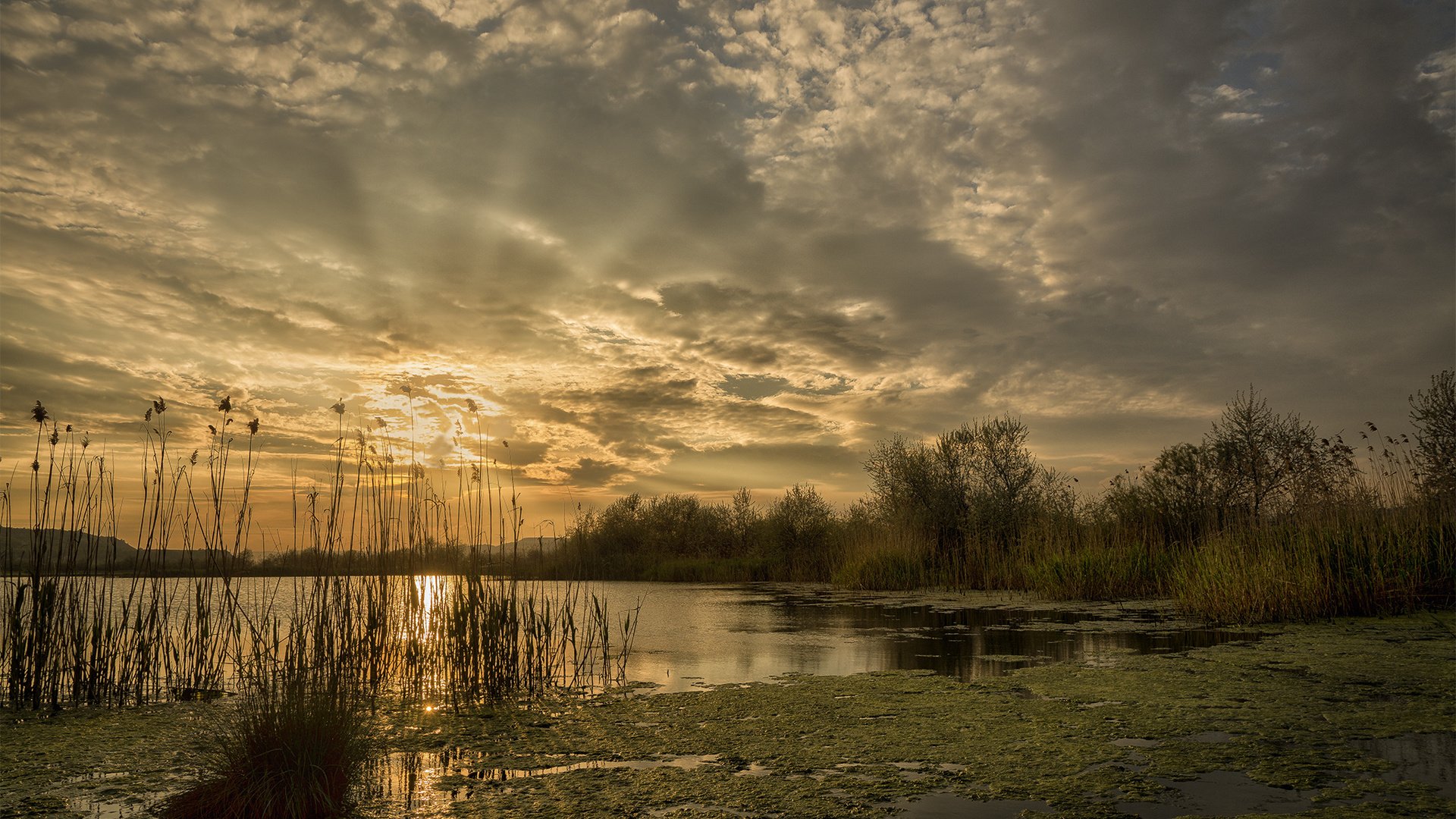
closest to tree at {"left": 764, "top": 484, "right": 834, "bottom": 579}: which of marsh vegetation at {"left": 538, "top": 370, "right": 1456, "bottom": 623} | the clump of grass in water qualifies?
marsh vegetation at {"left": 538, "top": 370, "right": 1456, "bottom": 623}

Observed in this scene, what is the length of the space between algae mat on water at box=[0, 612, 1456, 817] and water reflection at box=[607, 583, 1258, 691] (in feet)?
2.44

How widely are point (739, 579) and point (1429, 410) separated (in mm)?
17607

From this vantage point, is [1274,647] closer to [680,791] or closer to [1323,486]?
[1323,486]

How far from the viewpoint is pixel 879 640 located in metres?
8.63

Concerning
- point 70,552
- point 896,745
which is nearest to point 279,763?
point 896,745

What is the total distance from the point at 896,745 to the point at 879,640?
4709mm

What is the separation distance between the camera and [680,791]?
11.0 feet

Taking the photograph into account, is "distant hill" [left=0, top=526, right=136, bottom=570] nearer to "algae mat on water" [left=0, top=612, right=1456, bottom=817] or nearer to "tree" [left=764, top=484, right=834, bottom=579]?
"algae mat on water" [left=0, top=612, right=1456, bottom=817]

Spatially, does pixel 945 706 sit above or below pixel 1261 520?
below

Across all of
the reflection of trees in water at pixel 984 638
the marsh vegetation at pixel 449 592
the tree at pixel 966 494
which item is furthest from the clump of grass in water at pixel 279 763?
the tree at pixel 966 494

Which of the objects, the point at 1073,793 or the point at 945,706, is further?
the point at 945,706

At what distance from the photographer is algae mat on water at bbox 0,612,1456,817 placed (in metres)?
3.23

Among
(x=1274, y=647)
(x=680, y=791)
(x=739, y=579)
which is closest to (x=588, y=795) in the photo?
(x=680, y=791)

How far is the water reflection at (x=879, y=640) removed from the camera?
671 cm
